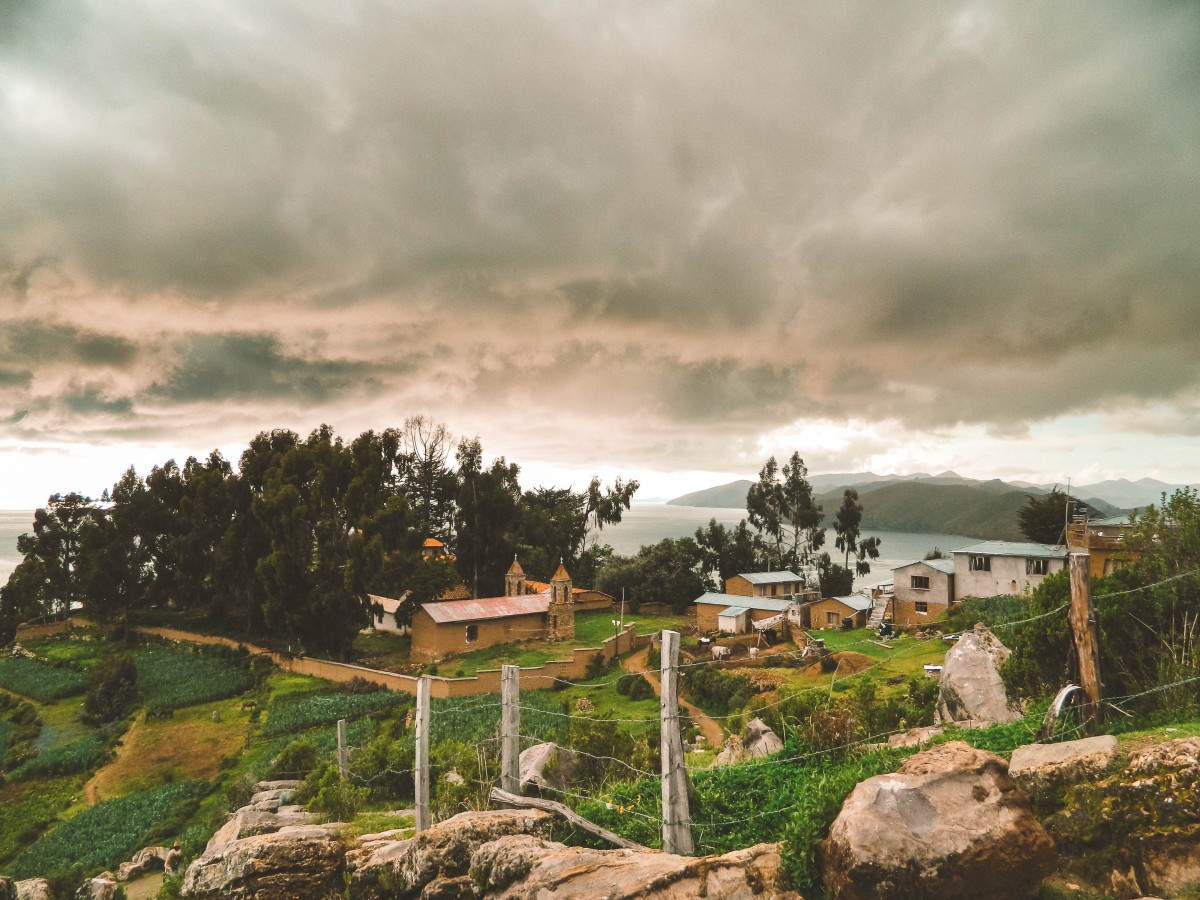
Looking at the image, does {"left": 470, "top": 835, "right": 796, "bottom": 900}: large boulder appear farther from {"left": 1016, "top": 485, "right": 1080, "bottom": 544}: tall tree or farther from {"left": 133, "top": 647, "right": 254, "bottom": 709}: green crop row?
{"left": 1016, "top": 485, "right": 1080, "bottom": 544}: tall tree

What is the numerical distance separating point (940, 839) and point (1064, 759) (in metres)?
1.97

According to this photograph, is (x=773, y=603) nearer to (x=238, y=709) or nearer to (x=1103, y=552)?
(x=1103, y=552)

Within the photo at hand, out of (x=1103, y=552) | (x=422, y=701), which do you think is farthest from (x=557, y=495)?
(x=422, y=701)

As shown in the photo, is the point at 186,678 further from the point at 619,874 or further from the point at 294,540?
the point at 619,874

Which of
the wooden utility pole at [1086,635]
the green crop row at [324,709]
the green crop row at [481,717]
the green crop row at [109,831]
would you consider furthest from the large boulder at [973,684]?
the green crop row at [324,709]

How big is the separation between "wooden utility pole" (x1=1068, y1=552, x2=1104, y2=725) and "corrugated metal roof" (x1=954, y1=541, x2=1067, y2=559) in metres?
36.2

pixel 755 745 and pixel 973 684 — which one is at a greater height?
pixel 973 684

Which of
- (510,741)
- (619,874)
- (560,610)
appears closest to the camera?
(619,874)

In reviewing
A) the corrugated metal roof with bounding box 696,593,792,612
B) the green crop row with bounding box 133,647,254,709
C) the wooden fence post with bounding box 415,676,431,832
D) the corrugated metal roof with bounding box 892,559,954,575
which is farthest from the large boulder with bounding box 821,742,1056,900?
the corrugated metal roof with bounding box 892,559,954,575

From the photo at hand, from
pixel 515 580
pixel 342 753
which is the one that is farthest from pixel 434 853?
pixel 515 580

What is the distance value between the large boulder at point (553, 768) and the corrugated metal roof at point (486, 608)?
90.9ft

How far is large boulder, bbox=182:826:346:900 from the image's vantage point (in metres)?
6.98

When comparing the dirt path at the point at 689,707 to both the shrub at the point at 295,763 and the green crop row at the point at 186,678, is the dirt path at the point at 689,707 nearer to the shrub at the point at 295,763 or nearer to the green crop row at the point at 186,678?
the shrub at the point at 295,763

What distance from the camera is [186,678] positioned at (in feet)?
108
